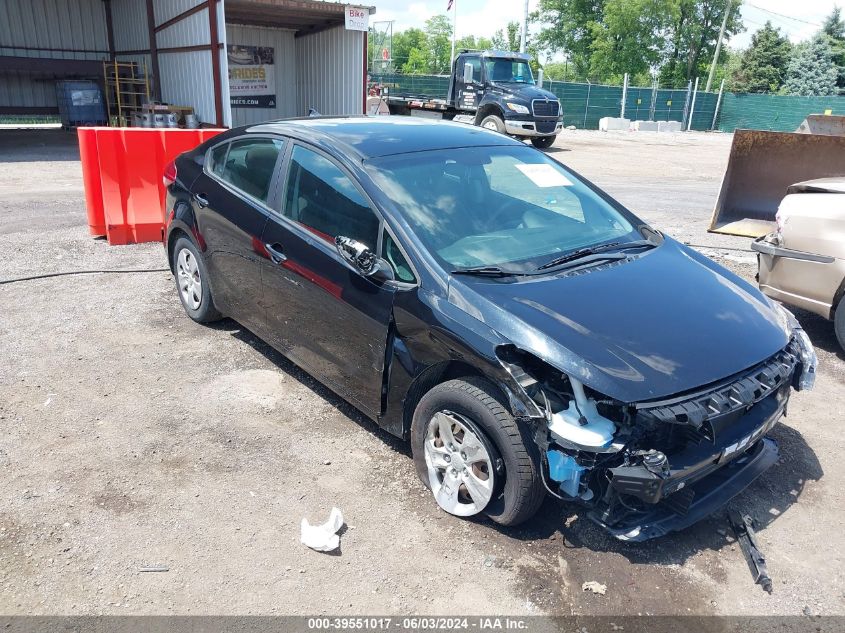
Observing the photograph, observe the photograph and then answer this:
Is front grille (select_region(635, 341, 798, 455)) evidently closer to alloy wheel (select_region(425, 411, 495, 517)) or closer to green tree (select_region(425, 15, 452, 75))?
alloy wheel (select_region(425, 411, 495, 517))

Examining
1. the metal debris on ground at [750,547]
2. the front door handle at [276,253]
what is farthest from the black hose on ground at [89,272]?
the metal debris on ground at [750,547]

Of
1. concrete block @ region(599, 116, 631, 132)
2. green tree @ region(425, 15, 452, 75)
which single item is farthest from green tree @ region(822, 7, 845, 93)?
green tree @ region(425, 15, 452, 75)

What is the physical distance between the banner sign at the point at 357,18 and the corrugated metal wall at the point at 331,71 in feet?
2.25

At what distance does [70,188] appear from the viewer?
37.5 ft

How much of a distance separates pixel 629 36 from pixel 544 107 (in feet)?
128

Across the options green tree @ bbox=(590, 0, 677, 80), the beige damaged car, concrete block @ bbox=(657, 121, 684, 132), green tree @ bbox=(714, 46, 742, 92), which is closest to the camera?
the beige damaged car

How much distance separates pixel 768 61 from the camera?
53.9m

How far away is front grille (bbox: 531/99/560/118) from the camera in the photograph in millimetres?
19797

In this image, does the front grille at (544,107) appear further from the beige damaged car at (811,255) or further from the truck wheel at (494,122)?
the beige damaged car at (811,255)

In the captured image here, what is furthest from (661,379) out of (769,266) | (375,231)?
(769,266)

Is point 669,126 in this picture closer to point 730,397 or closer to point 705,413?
point 730,397

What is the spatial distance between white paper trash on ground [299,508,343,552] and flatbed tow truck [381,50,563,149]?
1806 cm

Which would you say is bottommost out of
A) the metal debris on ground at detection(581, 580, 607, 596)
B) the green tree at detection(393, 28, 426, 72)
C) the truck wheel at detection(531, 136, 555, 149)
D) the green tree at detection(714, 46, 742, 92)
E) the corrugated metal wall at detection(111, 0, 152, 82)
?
the metal debris on ground at detection(581, 580, 607, 596)

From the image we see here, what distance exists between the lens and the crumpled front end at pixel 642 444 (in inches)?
104
